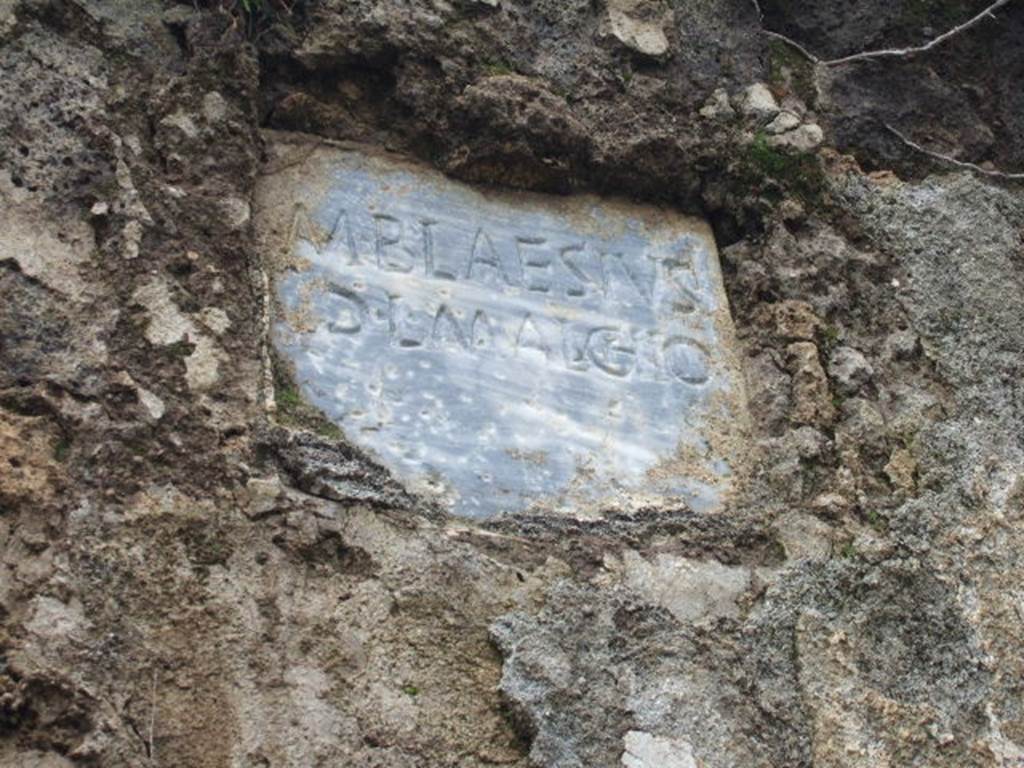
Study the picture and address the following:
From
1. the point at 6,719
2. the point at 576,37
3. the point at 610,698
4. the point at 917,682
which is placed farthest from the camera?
the point at 576,37

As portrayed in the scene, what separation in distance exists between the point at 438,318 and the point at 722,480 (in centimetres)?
47

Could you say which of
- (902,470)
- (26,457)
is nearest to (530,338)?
(902,470)

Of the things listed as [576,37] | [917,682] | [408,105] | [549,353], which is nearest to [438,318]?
[549,353]

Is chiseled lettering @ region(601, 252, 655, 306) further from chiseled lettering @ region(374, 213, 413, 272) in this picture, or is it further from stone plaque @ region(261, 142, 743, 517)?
chiseled lettering @ region(374, 213, 413, 272)

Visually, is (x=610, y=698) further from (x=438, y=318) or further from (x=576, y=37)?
(x=576, y=37)

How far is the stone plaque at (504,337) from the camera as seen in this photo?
2.15 metres

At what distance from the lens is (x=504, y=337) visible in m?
2.29

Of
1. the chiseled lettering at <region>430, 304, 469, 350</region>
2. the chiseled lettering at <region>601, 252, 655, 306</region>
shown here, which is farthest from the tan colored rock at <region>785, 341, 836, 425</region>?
the chiseled lettering at <region>430, 304, 469, 350</region>

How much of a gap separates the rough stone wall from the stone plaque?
0.05 metres

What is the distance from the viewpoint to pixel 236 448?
6.51 feet

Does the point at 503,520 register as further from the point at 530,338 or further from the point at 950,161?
the point at 950,161

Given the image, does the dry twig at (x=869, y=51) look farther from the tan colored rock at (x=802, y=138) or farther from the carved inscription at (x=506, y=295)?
the carved inscription at (x=506, y=295)

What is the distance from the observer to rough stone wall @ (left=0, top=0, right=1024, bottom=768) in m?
1.84

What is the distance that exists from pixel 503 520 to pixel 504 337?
1.04 ft
